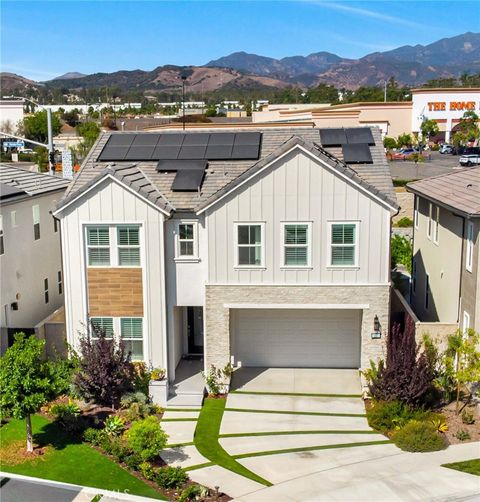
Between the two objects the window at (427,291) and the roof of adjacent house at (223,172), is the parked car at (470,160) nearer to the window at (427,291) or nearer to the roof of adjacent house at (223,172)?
the window at (427,291)

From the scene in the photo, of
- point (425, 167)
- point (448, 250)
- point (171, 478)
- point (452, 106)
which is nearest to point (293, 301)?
point (448, 250)

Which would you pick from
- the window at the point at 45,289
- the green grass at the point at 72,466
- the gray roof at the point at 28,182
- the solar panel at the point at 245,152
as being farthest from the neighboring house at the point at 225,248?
the window at the point at 45,289

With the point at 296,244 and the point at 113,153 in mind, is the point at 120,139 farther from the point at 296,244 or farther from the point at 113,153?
the point at 296,244

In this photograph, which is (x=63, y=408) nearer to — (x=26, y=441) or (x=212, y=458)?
(x=26, y=441)

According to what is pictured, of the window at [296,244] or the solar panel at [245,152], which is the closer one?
the window at [296,244]

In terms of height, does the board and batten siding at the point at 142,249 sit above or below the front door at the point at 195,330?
above

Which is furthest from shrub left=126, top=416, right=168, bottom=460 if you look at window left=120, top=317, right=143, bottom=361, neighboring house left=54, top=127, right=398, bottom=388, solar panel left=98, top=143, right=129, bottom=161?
solar panel left=98, top=143, right=129, bottom=161

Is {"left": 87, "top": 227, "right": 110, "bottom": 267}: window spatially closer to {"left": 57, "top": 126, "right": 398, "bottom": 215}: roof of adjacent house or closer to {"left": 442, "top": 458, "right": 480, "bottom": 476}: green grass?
{"left": 57, "top": 126, "right": 398, "bottom": 215}: roof of adjacent house
